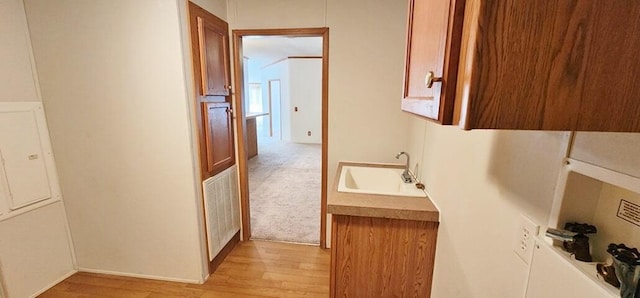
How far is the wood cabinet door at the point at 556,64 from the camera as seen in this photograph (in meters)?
0.38

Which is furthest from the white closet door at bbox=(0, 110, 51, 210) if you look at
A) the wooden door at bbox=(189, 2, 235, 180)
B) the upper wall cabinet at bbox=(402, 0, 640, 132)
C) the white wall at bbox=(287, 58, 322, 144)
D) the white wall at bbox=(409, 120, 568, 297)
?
the white wall at bbox=(287, 58, 322, 144)

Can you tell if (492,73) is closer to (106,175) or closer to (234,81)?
(234,81)

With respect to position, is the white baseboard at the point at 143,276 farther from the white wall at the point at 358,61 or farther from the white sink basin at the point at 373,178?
the white wall at the point at 358,61

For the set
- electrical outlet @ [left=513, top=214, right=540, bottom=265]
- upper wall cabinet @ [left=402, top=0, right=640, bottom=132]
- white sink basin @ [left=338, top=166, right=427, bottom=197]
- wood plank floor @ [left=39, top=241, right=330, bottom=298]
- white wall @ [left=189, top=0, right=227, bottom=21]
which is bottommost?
wood plank floor @ [left=39, top=241, right=330, bottom=298]

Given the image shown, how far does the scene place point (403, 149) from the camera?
7.86 feet

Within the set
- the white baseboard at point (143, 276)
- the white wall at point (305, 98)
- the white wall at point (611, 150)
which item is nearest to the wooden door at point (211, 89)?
the white baseboard at point (143, 276)

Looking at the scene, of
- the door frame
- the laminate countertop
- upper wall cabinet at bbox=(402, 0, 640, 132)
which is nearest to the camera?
upper wall cabinet at bbox=(402, 0, 640, 132)

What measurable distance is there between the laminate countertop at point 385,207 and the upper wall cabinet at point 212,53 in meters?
1.29

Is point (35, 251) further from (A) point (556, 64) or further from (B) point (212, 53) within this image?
(A) point (556, 64)

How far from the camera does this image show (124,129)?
1.91 meters

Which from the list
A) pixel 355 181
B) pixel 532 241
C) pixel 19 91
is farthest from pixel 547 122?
pixel 19 91

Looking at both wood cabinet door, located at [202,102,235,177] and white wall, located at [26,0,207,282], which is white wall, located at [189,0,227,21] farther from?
wood cabinet door, located at [202,102,235,177]

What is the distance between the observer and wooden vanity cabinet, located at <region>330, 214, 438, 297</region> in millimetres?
1535

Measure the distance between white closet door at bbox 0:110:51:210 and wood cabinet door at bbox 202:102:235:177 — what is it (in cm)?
117
